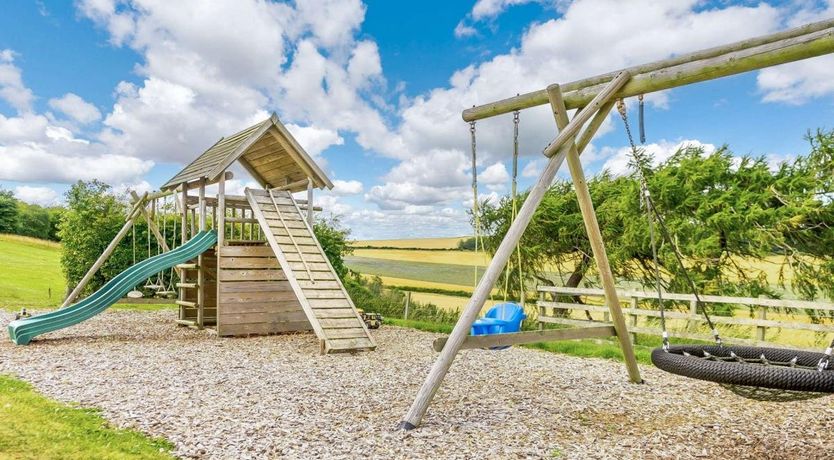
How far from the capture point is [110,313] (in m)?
14.5

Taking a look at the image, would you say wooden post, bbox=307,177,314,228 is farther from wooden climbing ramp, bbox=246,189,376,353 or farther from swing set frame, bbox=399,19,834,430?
swing set frame, bbox=399,19,834,430

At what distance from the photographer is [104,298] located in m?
10.0

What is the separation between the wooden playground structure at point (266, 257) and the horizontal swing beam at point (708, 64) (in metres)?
4.83

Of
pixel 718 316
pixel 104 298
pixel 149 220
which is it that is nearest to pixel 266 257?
pixel 104 298

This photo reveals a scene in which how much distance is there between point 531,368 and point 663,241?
16.8 ft

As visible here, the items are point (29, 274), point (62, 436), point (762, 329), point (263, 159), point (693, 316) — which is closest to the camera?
point (62, 436)

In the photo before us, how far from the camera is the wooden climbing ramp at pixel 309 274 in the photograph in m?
8.85

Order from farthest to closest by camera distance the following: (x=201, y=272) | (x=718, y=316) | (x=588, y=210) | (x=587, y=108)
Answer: (x=201, y=272) → (x=718, y=316) → (x=588, y=210) → (x=587, y=108)

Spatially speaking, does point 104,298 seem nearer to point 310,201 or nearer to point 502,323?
point 310,201

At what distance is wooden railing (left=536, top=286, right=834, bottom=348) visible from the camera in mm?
8391

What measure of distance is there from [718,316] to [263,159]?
8.67 metres

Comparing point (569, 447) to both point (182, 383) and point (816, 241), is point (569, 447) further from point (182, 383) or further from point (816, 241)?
Answer: point (816, 241)

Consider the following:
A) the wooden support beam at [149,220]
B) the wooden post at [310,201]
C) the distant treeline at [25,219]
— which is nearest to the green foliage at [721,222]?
the wooden post at [310,201]

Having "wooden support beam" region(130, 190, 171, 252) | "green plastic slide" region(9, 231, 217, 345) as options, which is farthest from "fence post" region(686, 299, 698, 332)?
"wooden support beam" region(130, 190, 171, 252)
